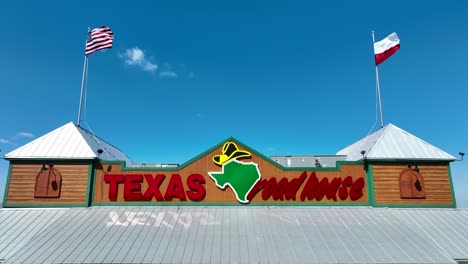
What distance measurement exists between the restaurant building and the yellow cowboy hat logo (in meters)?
0.07

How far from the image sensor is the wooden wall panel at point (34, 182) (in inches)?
722

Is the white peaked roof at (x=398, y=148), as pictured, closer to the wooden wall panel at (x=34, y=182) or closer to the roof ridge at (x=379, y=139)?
the roof ridge at (x=379, y=139)

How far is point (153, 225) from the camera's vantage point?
16.4m

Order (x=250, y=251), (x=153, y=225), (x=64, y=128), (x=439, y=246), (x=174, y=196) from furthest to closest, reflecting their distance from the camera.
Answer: (x=64, y=128), (x=174, y=196), (x=153, y=225), (x=439, y=246), (x=250, y=251)

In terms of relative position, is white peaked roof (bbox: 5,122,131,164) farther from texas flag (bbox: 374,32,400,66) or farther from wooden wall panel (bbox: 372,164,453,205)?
texas flag (bbox: 374,32,400,66)

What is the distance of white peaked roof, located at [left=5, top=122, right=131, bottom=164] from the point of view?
739 inches

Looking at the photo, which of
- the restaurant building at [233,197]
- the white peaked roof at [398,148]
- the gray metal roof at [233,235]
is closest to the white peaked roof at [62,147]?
the restaurant building at [233,197]

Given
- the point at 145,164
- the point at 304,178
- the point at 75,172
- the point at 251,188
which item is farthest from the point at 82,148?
the point at 304,178

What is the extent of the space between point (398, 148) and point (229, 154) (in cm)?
1161

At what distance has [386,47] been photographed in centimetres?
2189

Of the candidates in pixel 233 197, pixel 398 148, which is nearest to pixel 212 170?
pixel 233 197

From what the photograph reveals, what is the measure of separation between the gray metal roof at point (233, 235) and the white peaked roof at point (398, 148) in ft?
11.3

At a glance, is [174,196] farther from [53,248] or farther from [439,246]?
[439,246]

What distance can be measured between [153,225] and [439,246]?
15.6 metres
